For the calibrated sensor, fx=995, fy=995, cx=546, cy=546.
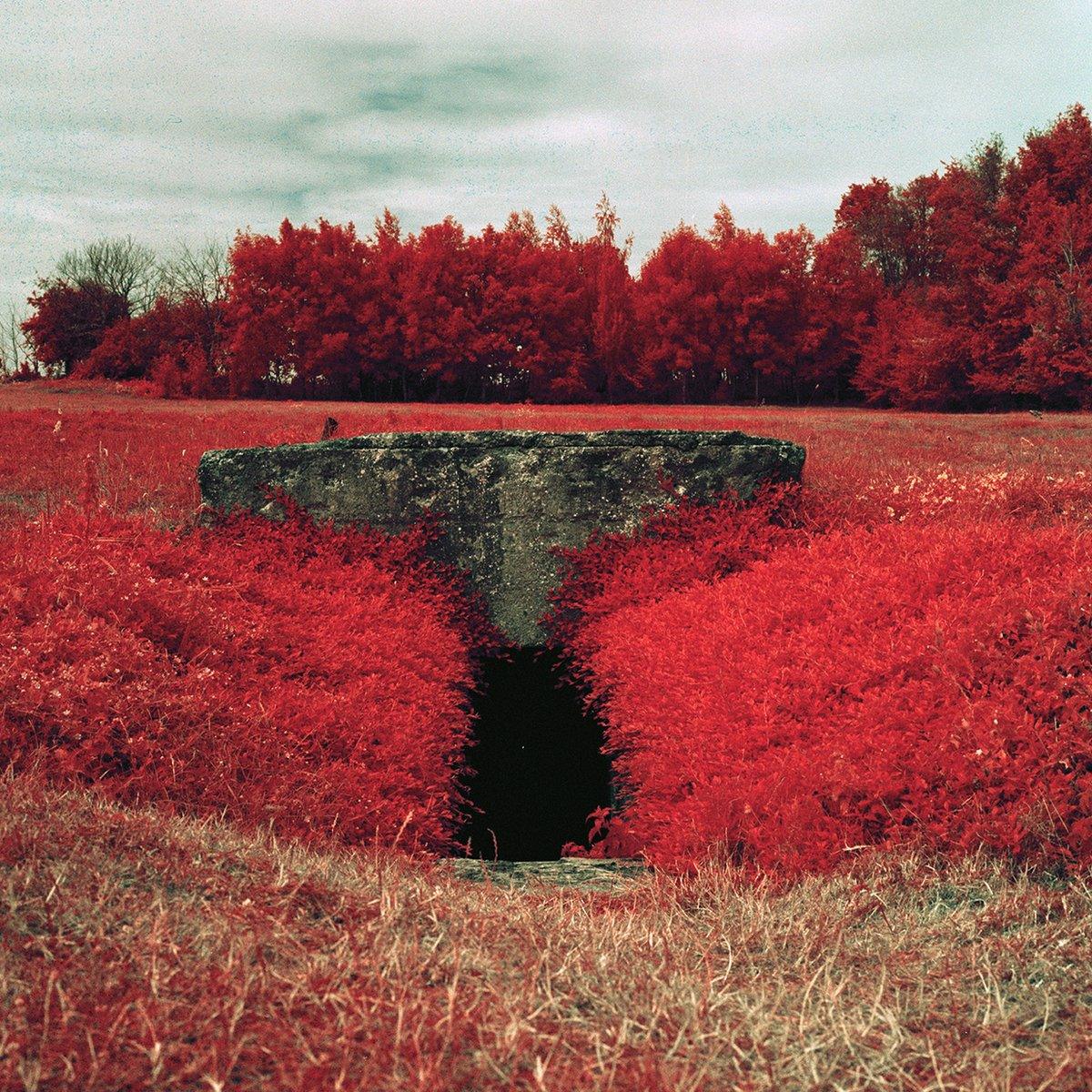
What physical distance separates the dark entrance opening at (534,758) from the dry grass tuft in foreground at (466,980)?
470 centimetres

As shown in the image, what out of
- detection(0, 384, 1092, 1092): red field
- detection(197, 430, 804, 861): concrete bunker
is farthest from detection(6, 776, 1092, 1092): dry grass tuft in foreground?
detection(197, 430, 804, 861): concrete bunker

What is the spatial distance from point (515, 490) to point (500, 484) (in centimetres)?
15

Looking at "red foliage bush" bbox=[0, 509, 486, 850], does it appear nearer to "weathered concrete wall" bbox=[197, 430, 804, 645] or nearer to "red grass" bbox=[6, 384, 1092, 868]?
"red grass" bbox=[6, 384, 1092, 868]

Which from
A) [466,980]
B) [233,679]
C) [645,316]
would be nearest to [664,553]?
[233,679]

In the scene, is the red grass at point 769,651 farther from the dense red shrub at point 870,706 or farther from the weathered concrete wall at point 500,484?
the weathered concrete wall at point 500,484

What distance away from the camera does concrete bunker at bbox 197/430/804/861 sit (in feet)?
29.8

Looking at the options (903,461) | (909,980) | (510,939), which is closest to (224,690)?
(510,939)

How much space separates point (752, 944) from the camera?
3275 millimetres

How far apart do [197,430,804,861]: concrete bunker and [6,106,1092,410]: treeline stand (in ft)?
79.2

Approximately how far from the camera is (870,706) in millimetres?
5039

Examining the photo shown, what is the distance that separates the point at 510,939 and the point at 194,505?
25.3 feet

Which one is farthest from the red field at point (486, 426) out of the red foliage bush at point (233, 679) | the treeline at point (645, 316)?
the treeline at point (645, 316)

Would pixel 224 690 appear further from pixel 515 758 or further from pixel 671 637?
pixel 515 758

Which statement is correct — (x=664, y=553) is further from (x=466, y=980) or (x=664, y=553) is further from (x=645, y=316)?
(x=645, y=316)
